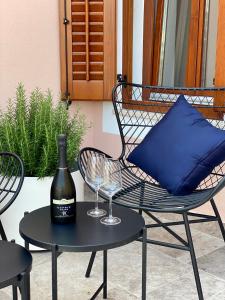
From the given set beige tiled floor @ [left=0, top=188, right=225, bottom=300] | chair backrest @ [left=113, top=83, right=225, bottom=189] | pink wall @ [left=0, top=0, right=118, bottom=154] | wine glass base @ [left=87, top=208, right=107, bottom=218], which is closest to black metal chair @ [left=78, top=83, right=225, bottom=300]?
chair backrest @ [left=113, top=83, right=225, bottom=189]

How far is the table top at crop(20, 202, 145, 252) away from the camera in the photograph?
1.44 metres

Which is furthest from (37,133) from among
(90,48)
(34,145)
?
(90,48)

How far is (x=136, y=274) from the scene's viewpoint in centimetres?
228

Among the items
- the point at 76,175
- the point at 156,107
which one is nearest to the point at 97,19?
the point at 156,107

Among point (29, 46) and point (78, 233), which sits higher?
point (29, 46)

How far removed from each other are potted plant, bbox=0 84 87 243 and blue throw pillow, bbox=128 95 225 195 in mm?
426

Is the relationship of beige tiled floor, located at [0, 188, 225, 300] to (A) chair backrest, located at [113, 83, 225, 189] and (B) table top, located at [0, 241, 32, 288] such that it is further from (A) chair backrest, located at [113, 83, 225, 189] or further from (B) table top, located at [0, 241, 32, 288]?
(B) table top, located at [0, 241, 32, 288]

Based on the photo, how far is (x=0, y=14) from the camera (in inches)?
124

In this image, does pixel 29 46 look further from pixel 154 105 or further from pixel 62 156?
pixel 62 156

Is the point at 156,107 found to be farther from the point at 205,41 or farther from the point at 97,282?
the point at 97,282

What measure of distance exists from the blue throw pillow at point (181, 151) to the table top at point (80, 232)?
0.52 m

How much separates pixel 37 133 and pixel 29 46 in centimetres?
115

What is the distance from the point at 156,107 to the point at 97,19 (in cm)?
80

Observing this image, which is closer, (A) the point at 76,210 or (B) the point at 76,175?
(A) the point at 76,210
